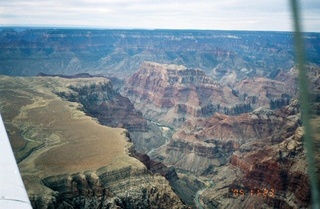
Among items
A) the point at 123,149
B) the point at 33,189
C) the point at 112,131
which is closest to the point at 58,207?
the point at 33,189

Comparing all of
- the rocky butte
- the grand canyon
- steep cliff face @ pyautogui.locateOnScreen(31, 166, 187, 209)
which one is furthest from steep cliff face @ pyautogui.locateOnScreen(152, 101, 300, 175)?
steep cliff face @ pyautogui.locateOnScreen(31, 166, 187, 209)

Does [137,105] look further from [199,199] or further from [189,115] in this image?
[199,199]

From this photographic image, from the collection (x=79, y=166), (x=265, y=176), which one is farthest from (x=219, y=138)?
(x=79, y=166)

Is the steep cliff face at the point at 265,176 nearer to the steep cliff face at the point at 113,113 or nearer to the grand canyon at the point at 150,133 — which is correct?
the grand canyon at the point at 150,133

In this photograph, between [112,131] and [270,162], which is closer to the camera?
[112,131]

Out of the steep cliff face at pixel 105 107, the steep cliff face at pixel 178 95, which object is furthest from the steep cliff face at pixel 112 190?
the steep cliff face at pixel 178 95

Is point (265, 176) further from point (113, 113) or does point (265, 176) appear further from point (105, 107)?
point (105, 107)
